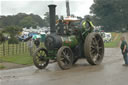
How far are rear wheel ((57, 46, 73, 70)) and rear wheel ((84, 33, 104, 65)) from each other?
2.78 ft

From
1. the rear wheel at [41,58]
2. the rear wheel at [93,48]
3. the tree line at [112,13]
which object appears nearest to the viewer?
the rear wheel at [41,58]

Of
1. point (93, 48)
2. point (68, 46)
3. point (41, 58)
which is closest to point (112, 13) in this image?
point (93, 48)

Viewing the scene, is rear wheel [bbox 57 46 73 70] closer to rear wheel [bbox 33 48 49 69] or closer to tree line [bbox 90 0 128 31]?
rear wheel [bbox 33 48 49 69]

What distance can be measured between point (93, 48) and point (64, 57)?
2.00 m

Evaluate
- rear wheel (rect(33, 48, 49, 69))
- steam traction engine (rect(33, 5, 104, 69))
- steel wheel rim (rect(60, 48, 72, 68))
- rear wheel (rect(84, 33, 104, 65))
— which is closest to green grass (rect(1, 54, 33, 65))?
rear wheel (rect(33, 48, 49, 69))

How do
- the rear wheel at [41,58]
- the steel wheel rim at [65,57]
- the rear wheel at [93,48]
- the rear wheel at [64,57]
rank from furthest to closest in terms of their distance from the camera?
the rear wheel at [93,48], the rear wheel at [41,58], the steel wheel rim at [65,57], the rear wheel at [64,57]

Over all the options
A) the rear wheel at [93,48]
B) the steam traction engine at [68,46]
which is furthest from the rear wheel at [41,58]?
the rear wheel at [93,48]

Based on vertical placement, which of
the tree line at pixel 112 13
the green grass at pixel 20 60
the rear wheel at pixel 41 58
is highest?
the tree line at pixel 112 13

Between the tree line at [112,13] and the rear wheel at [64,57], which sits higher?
the tree line at [112,13]

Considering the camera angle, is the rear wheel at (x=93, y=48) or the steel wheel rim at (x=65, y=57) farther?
Answer: the rear wheel at (x=93, y=48)

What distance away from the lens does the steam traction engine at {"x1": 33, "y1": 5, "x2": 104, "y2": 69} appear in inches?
340

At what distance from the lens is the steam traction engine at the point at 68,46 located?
28.4 ft

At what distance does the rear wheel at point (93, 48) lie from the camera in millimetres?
9305

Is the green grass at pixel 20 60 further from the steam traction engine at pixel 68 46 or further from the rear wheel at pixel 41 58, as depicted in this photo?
the steam traction engine at pixel 68 46
